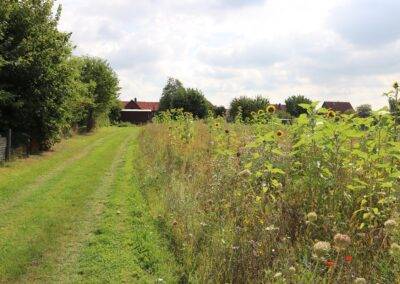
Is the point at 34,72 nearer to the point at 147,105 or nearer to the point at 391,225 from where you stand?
the point at 391,225

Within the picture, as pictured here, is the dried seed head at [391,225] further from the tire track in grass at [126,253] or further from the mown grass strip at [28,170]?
the mown grass strip at [28,170]

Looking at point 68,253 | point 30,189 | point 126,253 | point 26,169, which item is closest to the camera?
point 126,253

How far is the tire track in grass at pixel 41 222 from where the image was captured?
6.45m

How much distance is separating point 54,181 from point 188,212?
6.98m

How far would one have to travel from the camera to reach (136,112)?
84500mm

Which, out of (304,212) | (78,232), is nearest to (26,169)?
(78,232)

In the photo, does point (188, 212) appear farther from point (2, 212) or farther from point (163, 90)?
point (163, 90)

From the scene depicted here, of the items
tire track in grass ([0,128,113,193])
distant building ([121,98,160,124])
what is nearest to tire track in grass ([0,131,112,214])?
tire track in grass ([0,128,113,193])

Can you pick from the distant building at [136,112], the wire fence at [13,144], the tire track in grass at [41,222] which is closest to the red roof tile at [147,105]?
the distant building at [136,112]

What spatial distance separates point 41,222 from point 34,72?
391 inches

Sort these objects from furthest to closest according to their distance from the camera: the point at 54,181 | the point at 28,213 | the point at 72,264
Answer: the point at 54,181
the point at 28,213
the point at 72,264

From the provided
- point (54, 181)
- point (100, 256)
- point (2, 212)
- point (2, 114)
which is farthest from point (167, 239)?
point (2, 114)

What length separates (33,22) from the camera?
1758 centimetres

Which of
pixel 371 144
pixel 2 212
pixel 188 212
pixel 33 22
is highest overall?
pixel 33 22
